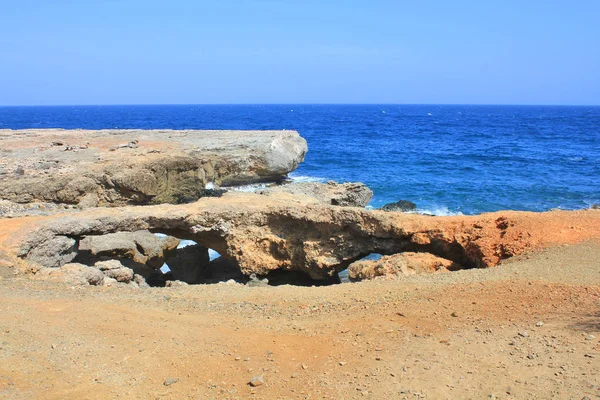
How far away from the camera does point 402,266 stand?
39.3 feet

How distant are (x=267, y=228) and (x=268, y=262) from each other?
3.11 feet

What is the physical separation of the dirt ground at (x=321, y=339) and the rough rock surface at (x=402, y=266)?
154 centimetres

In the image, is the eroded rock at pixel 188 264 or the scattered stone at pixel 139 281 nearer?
the scattered stone at pixel 139 281

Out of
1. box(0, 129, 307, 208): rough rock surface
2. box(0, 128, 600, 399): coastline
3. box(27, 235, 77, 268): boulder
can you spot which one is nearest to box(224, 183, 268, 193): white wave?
box(0, 129, 307, 208): rough rock surface

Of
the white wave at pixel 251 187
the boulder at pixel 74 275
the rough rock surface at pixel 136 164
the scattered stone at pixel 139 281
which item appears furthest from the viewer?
the white wave at pixel 251 187

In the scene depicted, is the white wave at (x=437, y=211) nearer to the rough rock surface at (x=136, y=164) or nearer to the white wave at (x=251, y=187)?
the rough rock surface at (x=136, y=164)

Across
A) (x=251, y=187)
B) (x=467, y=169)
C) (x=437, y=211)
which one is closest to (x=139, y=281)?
(x=251, y=187)

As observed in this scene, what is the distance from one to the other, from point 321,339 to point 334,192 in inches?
599

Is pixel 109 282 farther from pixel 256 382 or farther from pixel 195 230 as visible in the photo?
pixel 256 382

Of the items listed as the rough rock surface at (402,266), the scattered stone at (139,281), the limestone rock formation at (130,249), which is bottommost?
the scattered stone at (139,281)

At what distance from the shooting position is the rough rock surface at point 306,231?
11.8 meters

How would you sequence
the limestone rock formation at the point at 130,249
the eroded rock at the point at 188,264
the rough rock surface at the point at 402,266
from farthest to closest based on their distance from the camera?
the eroded rock at the point at 188,264, the limestone rock formation at the point at 130,249, the rough rock surface at the point at 402,266

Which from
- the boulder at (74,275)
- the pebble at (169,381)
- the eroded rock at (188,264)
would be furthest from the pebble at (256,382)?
the eroded rock at (188,264)

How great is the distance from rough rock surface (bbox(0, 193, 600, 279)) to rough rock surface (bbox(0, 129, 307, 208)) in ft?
9.76
